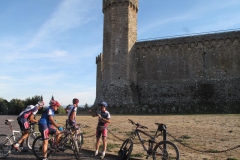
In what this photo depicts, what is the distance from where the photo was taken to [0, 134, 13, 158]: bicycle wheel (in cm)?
693

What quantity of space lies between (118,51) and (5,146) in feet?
66.8

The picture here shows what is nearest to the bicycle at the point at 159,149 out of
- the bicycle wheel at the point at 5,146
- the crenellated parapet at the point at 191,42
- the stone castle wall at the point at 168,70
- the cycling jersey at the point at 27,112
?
the cycling jersey at the point at 27,112

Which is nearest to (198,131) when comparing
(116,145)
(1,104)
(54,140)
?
(116,145)

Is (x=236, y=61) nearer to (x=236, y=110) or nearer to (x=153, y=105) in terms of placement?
(x=236, y=110)

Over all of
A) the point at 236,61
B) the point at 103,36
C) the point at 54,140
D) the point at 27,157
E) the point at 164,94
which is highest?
the point at 103,36

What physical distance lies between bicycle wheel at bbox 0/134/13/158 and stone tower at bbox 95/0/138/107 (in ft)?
60.5

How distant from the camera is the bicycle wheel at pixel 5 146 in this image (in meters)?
6.93

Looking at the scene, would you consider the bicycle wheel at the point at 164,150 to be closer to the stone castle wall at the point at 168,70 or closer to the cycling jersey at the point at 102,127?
the cycling jersey at the point at 102,127

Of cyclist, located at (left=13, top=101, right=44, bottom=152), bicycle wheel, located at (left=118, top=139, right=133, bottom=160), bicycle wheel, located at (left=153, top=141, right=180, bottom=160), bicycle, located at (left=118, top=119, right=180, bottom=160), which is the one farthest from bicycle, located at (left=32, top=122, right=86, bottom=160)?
bicycle wheel, located at (left=153, top=141, right=180, bottom=160)

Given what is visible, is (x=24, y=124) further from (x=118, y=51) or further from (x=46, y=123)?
(x=118, y=51)

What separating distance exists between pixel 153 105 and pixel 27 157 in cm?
1955

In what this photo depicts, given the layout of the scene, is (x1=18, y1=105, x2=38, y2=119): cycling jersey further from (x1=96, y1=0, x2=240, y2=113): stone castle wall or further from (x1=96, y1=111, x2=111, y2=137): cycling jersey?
(x1=96, y1=0, x2=240, y2=113): stone castle wall

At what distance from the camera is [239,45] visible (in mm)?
25359

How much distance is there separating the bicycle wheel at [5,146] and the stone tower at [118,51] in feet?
60.5
